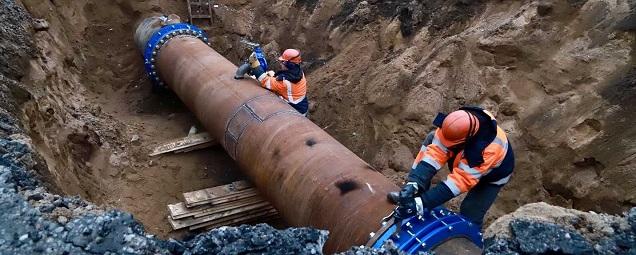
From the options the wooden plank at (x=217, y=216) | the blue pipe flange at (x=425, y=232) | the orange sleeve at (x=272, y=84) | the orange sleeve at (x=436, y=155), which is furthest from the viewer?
the orange sleeve at (x=272, y=84)

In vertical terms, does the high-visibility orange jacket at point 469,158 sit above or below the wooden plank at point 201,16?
above

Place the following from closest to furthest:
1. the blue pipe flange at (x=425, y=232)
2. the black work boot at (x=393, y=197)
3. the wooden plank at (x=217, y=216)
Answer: the blue pipe flange at (x=425, y=232) → the black work boot at (x=393, y=197) → the wooden plank at (x=217, y=216)

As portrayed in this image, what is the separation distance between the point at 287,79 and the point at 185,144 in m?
1.88

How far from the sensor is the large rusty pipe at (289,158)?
3662 mm

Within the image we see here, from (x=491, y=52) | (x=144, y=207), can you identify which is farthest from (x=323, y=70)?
(x=144, y=207)

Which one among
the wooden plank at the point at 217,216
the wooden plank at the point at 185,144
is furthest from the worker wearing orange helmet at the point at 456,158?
the wooden plank at the point at 185,144

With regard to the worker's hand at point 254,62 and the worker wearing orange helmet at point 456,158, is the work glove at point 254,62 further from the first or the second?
the worker wearing orange helmet at point 456,158

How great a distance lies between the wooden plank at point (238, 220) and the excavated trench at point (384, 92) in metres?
0.47

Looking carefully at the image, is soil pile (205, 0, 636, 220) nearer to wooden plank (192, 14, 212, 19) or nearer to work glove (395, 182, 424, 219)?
work glove (395, 182, 424, 219)

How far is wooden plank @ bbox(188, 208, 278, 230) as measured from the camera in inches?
217

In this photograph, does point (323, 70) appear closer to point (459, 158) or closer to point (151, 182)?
point (151, 182)

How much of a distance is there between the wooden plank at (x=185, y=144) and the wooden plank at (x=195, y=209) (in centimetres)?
131

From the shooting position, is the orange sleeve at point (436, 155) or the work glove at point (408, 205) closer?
the work glove at point (408, 205)

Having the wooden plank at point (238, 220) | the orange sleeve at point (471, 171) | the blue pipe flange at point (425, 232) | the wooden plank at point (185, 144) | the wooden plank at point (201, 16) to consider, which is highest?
the orange sleeve at point (471, 171)
